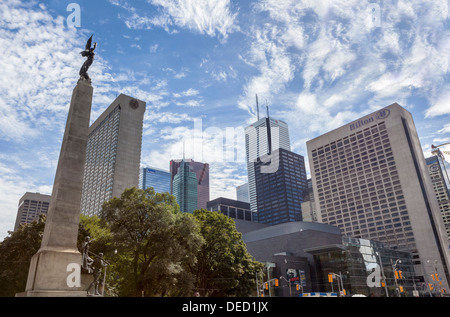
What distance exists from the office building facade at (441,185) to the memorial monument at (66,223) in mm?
188525

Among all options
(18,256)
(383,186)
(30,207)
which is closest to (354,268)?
(18,256)

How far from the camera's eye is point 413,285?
3563 inches

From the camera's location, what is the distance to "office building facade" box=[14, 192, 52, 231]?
191m

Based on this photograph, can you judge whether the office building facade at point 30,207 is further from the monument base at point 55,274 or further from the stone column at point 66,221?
the monument base at point 55,274

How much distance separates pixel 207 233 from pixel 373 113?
5876 inches

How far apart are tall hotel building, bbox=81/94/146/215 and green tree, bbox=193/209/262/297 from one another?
4317 inches

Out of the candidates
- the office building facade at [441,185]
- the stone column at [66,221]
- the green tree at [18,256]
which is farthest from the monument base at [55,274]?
the office building facade at [441,185]

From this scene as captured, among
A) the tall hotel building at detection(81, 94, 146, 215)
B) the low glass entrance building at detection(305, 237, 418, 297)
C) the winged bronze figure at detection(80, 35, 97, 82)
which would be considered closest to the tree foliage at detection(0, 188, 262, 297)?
the winged bronze figure at detection(80, 35, 97, 82)

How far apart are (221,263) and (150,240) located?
11898mm

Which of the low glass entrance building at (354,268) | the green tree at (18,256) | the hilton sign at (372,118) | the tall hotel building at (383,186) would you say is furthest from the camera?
the hilton sign at (372,118)

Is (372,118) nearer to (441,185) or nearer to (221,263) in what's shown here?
(441,185)

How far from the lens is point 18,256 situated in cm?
3791

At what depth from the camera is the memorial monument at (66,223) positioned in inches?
727
